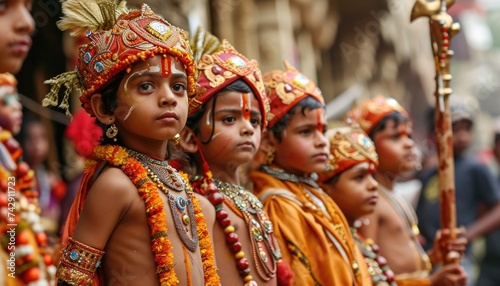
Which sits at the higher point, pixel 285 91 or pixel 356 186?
pixel 285 91

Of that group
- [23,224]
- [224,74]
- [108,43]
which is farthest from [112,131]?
[23,224]

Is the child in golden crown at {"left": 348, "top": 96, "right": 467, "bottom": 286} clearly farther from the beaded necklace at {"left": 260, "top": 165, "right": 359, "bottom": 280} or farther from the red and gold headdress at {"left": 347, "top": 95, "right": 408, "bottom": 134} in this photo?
the beaded necklace at {"left": 260, "top": 165, "right": 359, "bottom": 280}

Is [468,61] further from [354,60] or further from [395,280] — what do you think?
[395,280]

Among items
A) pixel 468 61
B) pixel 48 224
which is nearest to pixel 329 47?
pixel 48 224

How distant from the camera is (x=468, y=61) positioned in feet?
123

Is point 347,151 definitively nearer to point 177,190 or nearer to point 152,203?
point 177,190

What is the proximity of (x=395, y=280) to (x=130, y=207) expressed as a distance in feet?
8.09

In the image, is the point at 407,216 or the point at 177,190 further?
the point at 407,216

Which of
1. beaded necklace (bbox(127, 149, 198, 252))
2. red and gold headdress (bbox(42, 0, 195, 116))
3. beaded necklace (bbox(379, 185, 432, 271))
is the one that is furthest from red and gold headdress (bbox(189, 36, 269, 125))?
beaded necklace (bbox(379, 185, 432, 271))

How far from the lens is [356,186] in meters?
5.12

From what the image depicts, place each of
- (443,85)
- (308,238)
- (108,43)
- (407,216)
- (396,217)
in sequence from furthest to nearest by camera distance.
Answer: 1. (407,216)
2. (396,217)
3. (443,85)
4. (308,238)
5. (108,43)

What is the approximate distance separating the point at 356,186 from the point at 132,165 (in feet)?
6.82

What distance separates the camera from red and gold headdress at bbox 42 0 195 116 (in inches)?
132

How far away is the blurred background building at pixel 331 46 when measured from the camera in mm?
8781
